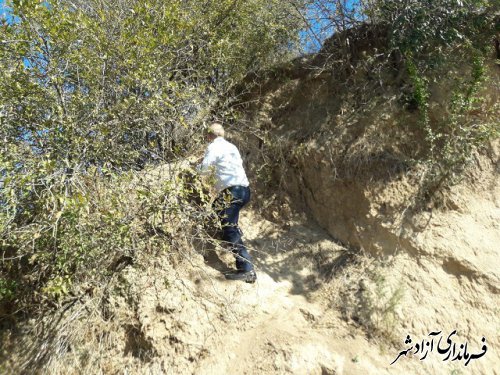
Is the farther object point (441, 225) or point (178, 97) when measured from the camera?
point (441, 225)

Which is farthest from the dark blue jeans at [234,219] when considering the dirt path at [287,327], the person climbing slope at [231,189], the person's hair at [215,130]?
the person's hair at [215,130]

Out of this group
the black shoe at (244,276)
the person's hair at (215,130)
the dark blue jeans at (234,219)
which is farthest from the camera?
the person's hair at (215,130)

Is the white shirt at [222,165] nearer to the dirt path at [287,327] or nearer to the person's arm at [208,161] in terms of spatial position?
the person's arm at [208,161]

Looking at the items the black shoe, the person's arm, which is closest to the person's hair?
the person's arm

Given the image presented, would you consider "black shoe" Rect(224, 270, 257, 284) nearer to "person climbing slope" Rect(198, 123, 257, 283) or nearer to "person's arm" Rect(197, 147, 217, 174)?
"person climbing slope" Rect(198, 123, 257, 283)

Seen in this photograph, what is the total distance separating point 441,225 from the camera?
502cm

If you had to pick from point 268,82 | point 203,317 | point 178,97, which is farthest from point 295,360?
point 268,82

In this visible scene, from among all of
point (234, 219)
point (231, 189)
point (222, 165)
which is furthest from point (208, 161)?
point (234, 219)

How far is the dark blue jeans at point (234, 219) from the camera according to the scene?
4.59 meters

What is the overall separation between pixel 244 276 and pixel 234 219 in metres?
0.63

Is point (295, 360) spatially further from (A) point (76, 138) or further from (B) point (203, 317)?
(A) point (76, 138)

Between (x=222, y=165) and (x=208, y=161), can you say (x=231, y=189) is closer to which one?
(x=222, y=165)

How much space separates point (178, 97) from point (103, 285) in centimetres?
205

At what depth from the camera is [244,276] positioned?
4754 mm
